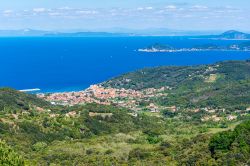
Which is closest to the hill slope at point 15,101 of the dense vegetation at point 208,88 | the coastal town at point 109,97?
the coastal town at point 109,97

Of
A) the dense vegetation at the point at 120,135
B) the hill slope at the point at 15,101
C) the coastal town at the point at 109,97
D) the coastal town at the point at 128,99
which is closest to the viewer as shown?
the dense vegetation at the point at 120,135

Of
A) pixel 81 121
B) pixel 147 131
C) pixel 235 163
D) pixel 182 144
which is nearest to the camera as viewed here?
pixel 235 163

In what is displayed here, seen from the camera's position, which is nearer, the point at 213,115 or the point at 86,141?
the point at 86,141

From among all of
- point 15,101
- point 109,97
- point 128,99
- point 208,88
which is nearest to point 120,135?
point 15,101

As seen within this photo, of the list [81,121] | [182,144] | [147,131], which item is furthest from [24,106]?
[182,144]

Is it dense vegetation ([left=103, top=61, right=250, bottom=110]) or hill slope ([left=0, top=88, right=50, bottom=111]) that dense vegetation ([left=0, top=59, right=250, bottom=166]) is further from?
dense vegetation ([left=103, top=61, right=250, bottom=110])

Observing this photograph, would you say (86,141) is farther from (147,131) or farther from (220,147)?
(220,147)

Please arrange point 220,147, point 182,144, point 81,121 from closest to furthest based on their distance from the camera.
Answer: point 220,147
point 182,144
point 81,121

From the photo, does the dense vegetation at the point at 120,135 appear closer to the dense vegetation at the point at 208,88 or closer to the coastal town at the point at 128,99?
the dense vegetation at the point at 208,88

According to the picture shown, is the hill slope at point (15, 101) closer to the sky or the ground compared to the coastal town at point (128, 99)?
closer to the sky
